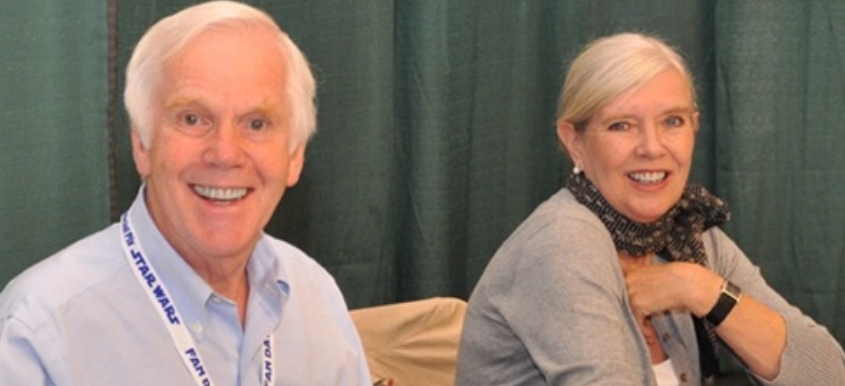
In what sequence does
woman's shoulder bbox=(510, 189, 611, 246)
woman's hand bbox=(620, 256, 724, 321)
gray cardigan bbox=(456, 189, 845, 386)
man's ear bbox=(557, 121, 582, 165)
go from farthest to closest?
man's ear bbox=(557, 121, 582, 165) → woman's hand bbox=(620, 256, 724, 321) → woman's shoulder bbox=(510, 189, 611, 246) → gray cardigan bbox=(456, 189, 845, 386)

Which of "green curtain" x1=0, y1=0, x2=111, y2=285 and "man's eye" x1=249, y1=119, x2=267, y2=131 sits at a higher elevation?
"man's eye" x1=249, y1=119, x2=267, y2=131

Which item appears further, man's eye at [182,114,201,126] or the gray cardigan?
the gray cardigan

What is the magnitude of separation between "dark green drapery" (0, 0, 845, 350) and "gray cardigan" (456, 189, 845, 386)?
69 cm

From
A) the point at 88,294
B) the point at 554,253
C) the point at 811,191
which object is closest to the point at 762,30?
the point at 811,191

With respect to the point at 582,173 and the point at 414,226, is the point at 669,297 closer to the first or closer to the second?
the point at 582,173

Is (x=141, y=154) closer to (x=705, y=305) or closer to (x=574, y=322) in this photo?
(x=574, y=322)

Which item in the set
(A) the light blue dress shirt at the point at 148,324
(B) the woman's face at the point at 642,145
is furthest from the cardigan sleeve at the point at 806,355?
(A) the light blue dress shirt at the point at 148,324

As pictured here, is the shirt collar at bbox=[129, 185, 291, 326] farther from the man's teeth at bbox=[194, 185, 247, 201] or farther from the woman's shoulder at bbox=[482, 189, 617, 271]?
the woman's shoulder at bbox=[482, 189, 617, 271]

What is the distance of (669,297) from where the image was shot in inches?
99.6

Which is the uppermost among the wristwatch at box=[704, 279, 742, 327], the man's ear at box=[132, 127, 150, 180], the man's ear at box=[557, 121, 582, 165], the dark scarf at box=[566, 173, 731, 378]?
the man's ear at box=[132, 127, 150, 180]

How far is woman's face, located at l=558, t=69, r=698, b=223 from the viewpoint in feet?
8.34

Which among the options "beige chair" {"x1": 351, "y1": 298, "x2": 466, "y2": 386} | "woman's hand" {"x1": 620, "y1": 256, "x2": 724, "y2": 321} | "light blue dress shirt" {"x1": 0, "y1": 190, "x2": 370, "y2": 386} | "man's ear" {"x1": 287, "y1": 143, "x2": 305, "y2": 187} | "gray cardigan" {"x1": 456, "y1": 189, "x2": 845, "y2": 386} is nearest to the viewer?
"light blue dress shirt" {"x1": 0, "y1": 190, "x2": 370, "y2": 386}

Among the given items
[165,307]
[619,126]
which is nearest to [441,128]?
[619,126]

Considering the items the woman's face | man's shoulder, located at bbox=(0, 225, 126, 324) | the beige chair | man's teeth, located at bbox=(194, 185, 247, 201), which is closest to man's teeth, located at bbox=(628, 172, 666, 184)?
the woman's face
